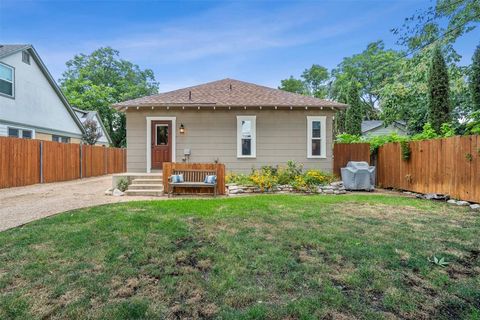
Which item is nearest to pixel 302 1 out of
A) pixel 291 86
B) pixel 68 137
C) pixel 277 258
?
pixel 277 258

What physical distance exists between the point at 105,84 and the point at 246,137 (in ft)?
103

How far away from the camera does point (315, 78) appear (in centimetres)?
4216

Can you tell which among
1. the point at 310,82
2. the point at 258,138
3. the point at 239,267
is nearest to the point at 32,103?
the point at 258,138

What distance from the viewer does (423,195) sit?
859 centimetres


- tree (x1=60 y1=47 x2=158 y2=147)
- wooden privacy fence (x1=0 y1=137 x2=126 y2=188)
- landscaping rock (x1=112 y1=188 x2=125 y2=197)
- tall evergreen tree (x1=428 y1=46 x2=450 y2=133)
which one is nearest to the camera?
landscaping rock (x1=112 y1=188 x2=125 y2=197)

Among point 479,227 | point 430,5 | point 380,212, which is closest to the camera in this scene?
point 479,227

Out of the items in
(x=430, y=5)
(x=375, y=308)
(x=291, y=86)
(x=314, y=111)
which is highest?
(x=291, y=86)

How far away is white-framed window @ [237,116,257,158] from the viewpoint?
11.1 meters

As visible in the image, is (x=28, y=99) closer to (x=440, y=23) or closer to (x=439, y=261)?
(x=440, y=23)

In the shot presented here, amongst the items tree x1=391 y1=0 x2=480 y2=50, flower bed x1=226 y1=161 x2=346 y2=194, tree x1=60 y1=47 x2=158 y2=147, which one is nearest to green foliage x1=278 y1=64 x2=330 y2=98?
tree x1=60 y1=47 x2=158 y2=147

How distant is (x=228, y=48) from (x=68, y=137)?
504 inches

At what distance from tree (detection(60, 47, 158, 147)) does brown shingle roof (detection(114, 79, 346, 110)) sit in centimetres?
2157

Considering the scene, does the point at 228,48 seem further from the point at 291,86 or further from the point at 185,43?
the point at 291,86

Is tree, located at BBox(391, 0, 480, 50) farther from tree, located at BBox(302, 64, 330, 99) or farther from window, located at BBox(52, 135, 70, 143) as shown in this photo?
tree, located at BBox(302, 64, 330, 99)
